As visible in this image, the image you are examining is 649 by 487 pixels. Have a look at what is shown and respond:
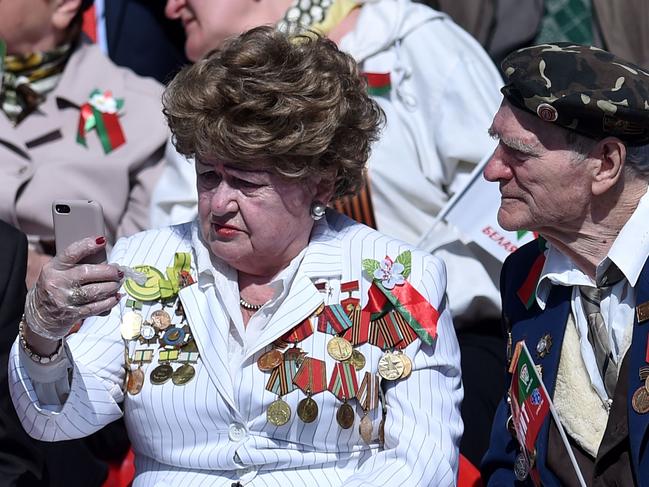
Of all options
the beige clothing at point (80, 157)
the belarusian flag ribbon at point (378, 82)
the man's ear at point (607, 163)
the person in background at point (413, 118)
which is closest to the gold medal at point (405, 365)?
the man's ear at point (607, 163)

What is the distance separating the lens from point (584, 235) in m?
2.96

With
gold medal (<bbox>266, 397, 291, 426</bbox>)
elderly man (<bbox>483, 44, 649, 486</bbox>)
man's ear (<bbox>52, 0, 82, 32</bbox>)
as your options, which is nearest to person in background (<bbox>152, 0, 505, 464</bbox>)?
man's ear (<bbox>52, 0, 82, 32</bbox>)

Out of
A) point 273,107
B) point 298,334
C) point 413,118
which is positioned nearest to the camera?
point 273,107

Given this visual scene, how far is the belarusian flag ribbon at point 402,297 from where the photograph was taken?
3.10 metres

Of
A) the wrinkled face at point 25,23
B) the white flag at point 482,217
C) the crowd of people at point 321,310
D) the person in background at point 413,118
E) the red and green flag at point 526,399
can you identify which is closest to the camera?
the crowd of people at point 321,310

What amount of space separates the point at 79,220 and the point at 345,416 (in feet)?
2.58

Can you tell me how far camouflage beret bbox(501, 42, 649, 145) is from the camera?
278cm

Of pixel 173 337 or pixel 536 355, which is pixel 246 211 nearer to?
pixel 173 337

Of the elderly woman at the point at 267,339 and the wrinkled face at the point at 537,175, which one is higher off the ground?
the wrinkled face at the point at 537,175

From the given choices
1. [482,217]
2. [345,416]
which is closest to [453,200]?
[482,217]

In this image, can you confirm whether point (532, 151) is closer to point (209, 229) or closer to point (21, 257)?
point (209, 229)

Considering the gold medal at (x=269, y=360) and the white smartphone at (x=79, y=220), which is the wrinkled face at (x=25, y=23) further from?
the gold medal at (x=269, y=360)

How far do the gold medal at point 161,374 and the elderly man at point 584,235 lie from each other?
0.88 m

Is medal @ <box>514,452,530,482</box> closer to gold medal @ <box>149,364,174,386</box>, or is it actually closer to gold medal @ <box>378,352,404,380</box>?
gold medal @ <box>378,352,404,380</box>
